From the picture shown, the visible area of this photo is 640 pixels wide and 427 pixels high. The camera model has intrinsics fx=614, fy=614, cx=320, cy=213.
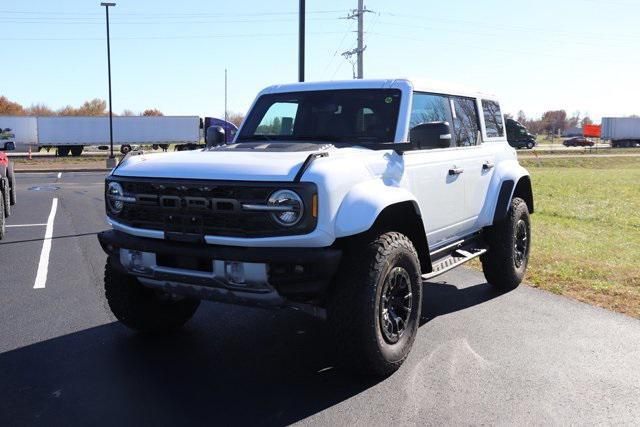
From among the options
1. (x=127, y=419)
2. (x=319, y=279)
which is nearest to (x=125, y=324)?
(x=127, y=419)

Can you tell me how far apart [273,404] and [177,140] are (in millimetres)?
48077

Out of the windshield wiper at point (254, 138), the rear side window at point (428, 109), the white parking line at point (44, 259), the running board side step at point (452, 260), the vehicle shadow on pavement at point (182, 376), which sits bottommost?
the vehicle shadow on pavement at point (182, 376)

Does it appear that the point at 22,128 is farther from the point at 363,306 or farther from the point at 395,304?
the point at 363,306

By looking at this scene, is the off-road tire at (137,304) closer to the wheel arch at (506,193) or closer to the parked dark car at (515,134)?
the wheel arch at (506,193)

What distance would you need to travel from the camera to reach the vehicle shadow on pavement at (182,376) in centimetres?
362

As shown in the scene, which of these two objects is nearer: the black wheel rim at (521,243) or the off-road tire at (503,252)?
the off-road tire at (503,252)

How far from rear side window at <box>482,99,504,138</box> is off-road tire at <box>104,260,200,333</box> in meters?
3.66

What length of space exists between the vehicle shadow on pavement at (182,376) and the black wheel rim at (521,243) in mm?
1819

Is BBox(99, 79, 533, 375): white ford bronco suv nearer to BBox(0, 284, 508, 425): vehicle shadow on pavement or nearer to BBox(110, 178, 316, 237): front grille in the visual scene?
BBox(110, 178, 316, 237): front grille

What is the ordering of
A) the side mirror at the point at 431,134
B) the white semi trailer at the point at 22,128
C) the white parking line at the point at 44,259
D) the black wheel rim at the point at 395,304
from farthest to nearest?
the white semi trailer at the point at 22,128 → the white parking line at the point at 44,259 → the side mirror at the point at 431,134 → the black wheel rim at the point at 395,304

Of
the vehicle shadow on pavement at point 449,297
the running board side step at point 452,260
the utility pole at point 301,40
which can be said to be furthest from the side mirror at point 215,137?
the utility pole at point 301,40

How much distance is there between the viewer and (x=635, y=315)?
18.7 ft

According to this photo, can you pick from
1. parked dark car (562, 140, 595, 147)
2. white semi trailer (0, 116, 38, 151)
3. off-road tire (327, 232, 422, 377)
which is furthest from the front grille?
parked dark car (562, 140, 595, 147)

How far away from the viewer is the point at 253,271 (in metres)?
3.71
